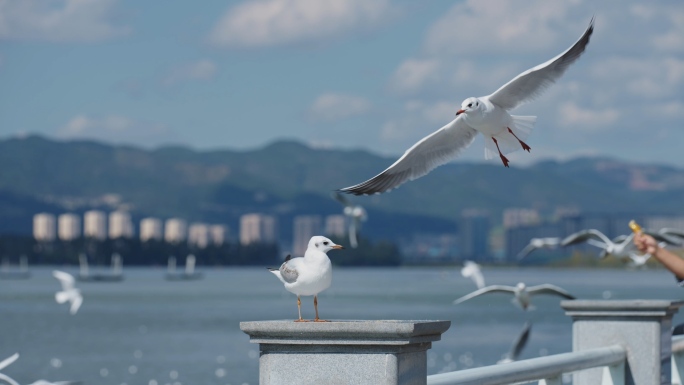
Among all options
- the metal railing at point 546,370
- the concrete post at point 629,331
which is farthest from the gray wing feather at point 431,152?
the concrete post at point 629,331

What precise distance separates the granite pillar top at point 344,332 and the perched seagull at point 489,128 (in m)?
1.62

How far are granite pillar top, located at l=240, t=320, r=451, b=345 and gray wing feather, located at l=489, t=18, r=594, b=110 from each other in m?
2.39

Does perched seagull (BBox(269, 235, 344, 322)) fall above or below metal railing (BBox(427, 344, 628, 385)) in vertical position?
above

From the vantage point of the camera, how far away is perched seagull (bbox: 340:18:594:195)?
7.14 m

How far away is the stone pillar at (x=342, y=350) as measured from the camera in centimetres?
512

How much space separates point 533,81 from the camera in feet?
24.6

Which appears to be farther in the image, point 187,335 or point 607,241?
point 187,335

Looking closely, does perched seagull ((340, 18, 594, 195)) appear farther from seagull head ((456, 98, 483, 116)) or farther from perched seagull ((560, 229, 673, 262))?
perched seagull ((560, 229, 673, 262))

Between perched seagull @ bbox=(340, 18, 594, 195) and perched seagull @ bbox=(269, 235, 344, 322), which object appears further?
perched seagull @ bbox=(340, 18, 594, 195)

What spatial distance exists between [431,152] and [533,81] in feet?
2.43

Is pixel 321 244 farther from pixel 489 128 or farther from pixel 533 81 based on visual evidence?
pixel 533 81

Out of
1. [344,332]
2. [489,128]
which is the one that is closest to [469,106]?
[489,128]

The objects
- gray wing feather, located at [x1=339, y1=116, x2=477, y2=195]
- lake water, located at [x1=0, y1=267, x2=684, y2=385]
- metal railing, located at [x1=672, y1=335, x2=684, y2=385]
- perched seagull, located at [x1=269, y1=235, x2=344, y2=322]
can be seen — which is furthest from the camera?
lake water, located at [x1=0, y1=267, x2=684, y2=385]

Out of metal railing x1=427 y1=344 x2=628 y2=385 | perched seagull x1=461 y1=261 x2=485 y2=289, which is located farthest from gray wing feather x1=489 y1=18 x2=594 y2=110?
perched seagull x1=461 y1=261 x2=485 y2=289
